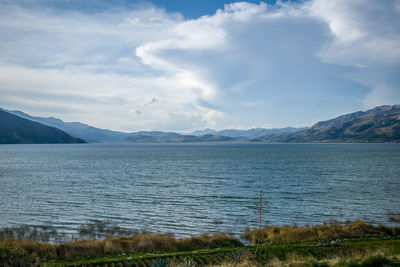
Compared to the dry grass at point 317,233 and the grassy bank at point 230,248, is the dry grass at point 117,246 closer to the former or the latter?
the grassy bank at point 230,248

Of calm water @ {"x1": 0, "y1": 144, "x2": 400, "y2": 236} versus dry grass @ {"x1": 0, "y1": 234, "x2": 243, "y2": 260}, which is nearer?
dry grass @ {"x1": 0, "y1": 234, "x2": 243, "y2": 260}

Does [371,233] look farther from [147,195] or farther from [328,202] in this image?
[147,195]

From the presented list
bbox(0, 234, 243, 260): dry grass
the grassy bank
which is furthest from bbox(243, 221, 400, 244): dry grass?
bbox(0, 234, 243, 260): dry grass

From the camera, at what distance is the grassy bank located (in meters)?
18.1

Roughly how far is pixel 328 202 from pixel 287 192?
9.31 m

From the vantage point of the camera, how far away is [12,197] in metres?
46.6

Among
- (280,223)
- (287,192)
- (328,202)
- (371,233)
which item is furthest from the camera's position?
(287,192)

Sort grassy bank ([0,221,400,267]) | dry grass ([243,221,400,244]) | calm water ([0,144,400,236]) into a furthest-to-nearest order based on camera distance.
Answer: calm water ([0,144,400,236]), dry grass ([243,221,400,244]), grassy bank ([0,221,400,267])

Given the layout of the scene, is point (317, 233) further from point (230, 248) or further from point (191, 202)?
point (191, 202)

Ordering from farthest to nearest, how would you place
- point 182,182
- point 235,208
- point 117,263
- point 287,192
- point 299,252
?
point 182,182, point 287,192, point 235,208, point 299,252, point 117,263

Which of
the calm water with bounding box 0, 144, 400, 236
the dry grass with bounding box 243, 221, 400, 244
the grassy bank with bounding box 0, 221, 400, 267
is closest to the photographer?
the grassy bank with bounding box 0, 221, 400, 267

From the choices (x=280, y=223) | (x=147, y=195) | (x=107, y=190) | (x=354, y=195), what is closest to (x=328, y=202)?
(x=354, y=195)

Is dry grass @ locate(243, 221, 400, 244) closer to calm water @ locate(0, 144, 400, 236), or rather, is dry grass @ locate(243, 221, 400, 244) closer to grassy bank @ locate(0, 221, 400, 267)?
grassy bank @ locate(0, 221, 400, 267)

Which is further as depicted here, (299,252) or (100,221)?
(100,221)
